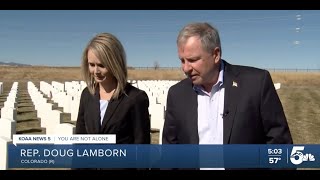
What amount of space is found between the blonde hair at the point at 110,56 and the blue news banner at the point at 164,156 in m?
0.40

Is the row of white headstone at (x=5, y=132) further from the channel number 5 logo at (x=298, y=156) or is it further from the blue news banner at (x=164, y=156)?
the channel number 5 logo at (x=298, y=156)

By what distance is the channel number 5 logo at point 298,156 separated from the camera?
95.9 inches

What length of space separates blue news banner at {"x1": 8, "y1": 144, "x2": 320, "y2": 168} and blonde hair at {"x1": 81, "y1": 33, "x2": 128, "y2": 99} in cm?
40

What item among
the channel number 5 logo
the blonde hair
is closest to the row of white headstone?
the blonde hair

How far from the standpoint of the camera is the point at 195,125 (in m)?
2.32

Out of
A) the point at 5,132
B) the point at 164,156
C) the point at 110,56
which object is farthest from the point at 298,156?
the point at 5,132

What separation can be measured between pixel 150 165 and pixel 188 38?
751 millimetres

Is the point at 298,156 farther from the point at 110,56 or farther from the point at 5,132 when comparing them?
the point at 5,132

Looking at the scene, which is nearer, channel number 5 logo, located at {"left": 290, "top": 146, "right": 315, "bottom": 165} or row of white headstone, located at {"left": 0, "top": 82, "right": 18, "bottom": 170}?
channel number 5 logo, located at {"left": 290, "top": 146, "right": 315, "bottom": 165}

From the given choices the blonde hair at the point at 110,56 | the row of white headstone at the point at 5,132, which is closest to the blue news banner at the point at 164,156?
the row of white headstone at the point at 5,132

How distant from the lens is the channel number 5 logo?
244 centimetres

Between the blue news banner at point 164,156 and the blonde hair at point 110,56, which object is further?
the blonde hair at point 110,56

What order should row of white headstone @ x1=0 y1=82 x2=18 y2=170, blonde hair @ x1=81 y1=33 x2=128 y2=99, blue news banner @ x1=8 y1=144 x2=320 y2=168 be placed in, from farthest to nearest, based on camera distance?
row of white headstone @ x1=0 y1=82 x2=18 y2=170, blonde hair @ x1=81 y1=33 x2=128 y2=99, blue news banner @ x1=8 y1=144 x2=320 y2=168

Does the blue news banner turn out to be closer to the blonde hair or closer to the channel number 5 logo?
the channel number 5 logo
